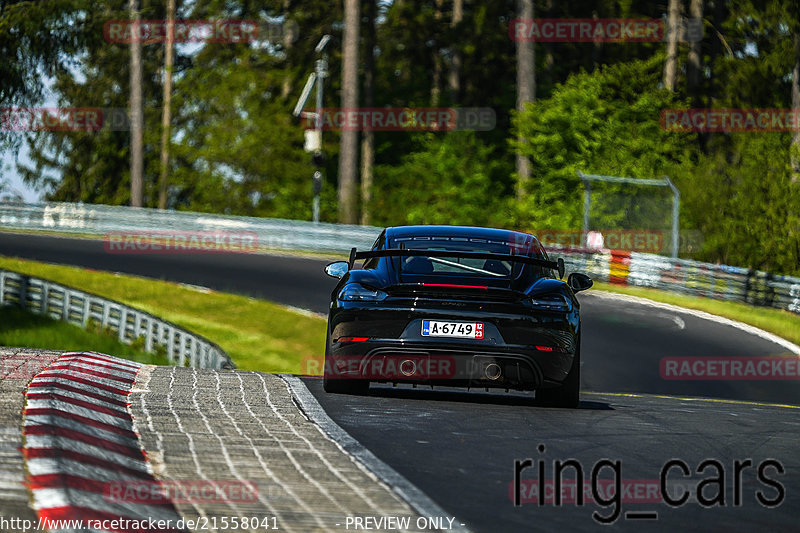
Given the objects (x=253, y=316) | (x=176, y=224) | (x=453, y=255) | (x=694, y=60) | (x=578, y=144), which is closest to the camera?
(x=453, y=255)

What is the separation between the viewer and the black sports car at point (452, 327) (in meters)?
9.70

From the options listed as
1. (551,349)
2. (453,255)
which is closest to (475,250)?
(453,255)

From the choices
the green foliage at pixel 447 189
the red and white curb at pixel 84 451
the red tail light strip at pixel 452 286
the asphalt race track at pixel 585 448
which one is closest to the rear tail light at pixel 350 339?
the asphalt race track at pixel 585 448

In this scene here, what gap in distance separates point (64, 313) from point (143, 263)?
7000 millimetres

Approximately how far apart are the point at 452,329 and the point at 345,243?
29663 mm

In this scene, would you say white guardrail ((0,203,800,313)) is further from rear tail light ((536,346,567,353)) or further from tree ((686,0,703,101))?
tree ((686,0,703,101))

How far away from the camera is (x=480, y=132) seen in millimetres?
58875

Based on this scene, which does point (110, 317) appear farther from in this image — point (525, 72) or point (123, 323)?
point (525, 72)

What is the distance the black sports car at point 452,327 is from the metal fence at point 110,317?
9911 mm

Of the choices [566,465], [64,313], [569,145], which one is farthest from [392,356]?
[569,145]

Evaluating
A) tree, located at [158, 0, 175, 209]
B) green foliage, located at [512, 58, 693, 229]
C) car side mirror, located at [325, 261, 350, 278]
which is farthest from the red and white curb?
tree, located at [158, 0, 175, 209]

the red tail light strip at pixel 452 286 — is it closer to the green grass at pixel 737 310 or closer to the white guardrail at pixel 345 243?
the green grass at pixel 737 310

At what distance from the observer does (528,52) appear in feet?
142

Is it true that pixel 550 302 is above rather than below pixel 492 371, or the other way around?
above
